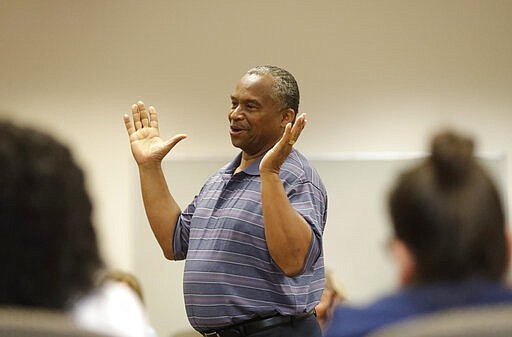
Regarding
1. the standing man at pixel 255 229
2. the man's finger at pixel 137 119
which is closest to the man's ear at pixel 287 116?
the standing man at pixel 255 229

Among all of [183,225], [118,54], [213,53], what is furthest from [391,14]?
[183,225]

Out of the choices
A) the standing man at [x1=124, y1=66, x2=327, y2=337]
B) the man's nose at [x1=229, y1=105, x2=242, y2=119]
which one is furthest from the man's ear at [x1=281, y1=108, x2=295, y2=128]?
the man's nose at [x1=229, y1=105, x2=242, y2=119]

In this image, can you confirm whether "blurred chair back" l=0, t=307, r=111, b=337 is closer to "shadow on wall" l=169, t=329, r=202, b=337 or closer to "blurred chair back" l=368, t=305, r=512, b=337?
"blurred chair back" l=368, t=305, r=512, b=337

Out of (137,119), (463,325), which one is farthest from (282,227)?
(463,325)

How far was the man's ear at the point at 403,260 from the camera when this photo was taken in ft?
3.33

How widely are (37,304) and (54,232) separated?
9 cm

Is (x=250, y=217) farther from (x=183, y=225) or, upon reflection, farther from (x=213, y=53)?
(x=213, y=53)

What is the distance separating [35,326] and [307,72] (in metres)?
3.72

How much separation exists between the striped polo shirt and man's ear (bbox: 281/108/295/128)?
164 mm

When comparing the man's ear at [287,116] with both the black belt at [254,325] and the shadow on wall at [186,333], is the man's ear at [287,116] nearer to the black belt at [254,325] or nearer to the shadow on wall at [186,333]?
the black belt at [254,325]

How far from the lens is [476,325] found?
0.87m

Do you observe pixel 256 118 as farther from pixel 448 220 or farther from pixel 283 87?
pixel 448 220

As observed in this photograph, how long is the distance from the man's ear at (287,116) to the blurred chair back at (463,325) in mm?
1598

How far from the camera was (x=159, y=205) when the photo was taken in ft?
8.21
